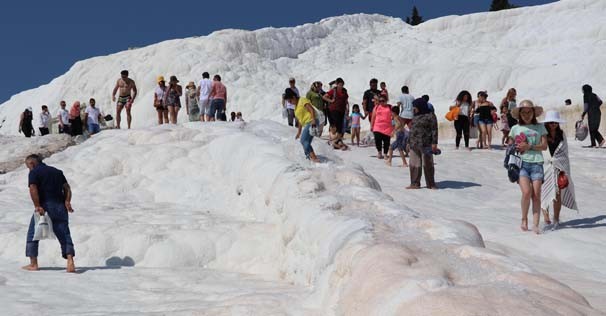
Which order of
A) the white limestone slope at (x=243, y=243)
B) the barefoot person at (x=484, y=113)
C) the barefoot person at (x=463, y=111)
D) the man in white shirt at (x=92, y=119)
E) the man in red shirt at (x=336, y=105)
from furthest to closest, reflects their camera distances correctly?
the man in white shirt at (x=92, y=119), the barefoot person at (x=484, y=113), the barefoot person at (x=463, y=111), the man in red shirt at (x=336, y=105), the white limestone slope at (x=243, y=243)

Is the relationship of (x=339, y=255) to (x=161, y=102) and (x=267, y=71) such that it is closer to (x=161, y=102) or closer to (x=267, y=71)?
(x=161, y=102)

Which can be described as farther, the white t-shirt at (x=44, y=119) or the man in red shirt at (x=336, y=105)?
the white t-shirt at (x=44, y=119)

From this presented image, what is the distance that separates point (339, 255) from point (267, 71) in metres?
40.5

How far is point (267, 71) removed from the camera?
44938mm

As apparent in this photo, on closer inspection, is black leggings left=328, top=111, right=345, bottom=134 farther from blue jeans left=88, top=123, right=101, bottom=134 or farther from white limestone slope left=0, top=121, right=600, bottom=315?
blue jeans left=88, top=123, right=101, bottom=134

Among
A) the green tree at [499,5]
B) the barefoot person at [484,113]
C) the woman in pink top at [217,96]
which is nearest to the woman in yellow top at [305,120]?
the woman in pink top at [217,96]

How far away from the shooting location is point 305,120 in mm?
11867

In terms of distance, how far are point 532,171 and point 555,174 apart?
0.46 metres

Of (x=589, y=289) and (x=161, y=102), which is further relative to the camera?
(x=161, y=102)

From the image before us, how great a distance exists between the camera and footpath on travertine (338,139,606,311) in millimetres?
7195

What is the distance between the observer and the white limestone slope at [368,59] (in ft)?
129

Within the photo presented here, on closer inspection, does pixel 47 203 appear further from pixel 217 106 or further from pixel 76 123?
pixel 76 123

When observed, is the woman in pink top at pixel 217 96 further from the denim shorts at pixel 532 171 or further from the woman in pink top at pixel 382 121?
the denim shorts at pixel 532 171

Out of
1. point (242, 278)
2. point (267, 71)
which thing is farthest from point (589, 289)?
point (267, 71)
